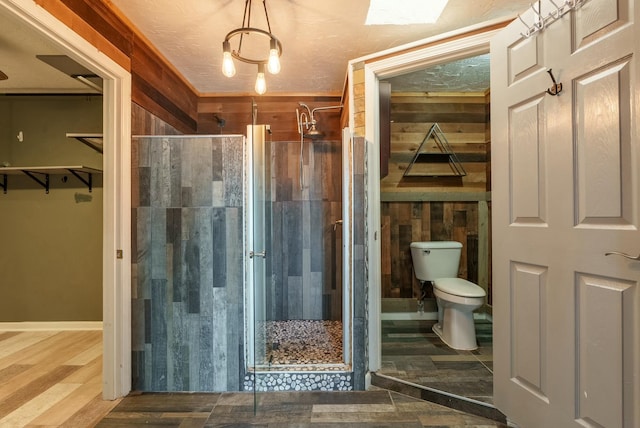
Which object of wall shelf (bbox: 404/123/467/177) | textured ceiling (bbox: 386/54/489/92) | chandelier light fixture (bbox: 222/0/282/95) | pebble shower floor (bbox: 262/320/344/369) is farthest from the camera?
wall shelf (bbox: 404/123/467/177)

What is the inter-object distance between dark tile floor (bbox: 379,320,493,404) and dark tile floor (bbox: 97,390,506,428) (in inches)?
5.1

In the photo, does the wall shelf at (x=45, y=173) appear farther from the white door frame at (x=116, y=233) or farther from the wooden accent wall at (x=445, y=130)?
the wooden accent wall at (x=445, y=130)

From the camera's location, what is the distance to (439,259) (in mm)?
2730

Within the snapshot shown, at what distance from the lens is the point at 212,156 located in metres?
1.89

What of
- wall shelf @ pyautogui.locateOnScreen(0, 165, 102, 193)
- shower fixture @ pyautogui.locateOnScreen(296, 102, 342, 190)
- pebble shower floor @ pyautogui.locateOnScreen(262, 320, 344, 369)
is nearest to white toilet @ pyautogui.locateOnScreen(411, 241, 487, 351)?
pebble shower floor @ pyautogui.locateOnScreen(262, 320, 344, 369)

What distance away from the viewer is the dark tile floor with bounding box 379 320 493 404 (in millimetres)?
1820

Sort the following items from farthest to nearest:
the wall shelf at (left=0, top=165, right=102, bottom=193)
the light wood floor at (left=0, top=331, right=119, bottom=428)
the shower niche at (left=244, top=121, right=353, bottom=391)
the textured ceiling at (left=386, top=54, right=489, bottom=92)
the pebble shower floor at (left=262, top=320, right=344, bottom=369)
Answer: the shower niche at (left=244, top=121, right=353, bottom=391), the wall shelf at (left=0, top=165, right=102, bottom=193), the textured ceiling at (left=386, top=54, right=489, bottom=92), the pebble shower floor at (left=262, top=320, right=344, bottom=369), the light wood floor at (left=0, top=331, right=119, bottom=428)

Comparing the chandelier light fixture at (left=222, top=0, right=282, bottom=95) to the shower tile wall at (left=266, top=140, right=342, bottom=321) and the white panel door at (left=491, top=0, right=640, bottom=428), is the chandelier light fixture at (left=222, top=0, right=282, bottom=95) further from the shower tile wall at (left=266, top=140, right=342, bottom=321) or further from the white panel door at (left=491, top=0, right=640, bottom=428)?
the white panel door at (left=491, top=0, right=640, bottom=428)

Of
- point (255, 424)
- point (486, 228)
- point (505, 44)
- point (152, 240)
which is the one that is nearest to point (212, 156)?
point (152, 240)

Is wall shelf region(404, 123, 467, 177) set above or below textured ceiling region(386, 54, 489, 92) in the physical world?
below

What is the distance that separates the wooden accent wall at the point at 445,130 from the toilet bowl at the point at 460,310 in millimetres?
1057

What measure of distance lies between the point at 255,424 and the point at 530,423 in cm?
138

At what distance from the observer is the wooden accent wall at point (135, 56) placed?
1.52 meters

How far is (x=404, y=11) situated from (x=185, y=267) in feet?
6.88
